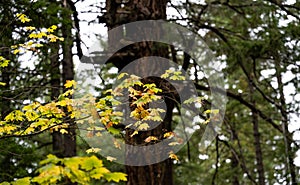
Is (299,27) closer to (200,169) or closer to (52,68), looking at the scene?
(52,68)

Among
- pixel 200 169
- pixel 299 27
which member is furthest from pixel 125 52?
pixel 200 169

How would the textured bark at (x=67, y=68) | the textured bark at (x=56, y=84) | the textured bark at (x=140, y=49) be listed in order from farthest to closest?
1. the textured bark at (x=56, y=84)
2. the textured bark at (x=67, y=68)
3. the textured bark at (x=140, y=49)

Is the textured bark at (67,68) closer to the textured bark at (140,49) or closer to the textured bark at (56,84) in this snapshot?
the textured bark at (56,84)

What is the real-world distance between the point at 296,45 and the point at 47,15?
4.18m

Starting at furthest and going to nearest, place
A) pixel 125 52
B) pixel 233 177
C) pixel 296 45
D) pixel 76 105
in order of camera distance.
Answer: pixel 233 177, pixel 296 45, pixel 125 52, pixel 76 105

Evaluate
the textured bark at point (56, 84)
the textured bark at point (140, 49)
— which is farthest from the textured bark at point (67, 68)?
the textured bark at point (140, 49)

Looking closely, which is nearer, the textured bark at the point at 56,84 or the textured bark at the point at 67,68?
the textured bark at the point at 67,68

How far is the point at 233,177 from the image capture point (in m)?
12.7

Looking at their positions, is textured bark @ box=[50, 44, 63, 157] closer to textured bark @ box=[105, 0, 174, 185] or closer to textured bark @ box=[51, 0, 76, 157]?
textured bark @ box=[51, 0, 76, 157]

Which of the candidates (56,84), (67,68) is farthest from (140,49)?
(56,84)

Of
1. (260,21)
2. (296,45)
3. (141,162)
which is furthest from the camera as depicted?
(260,21)

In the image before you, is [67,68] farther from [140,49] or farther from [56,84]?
[140,49]

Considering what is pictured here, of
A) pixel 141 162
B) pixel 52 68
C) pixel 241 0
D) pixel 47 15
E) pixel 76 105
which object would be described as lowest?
pixel 141 162

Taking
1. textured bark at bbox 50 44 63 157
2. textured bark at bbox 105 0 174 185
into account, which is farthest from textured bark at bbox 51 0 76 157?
textured bark at bbox 105 0 174 185
